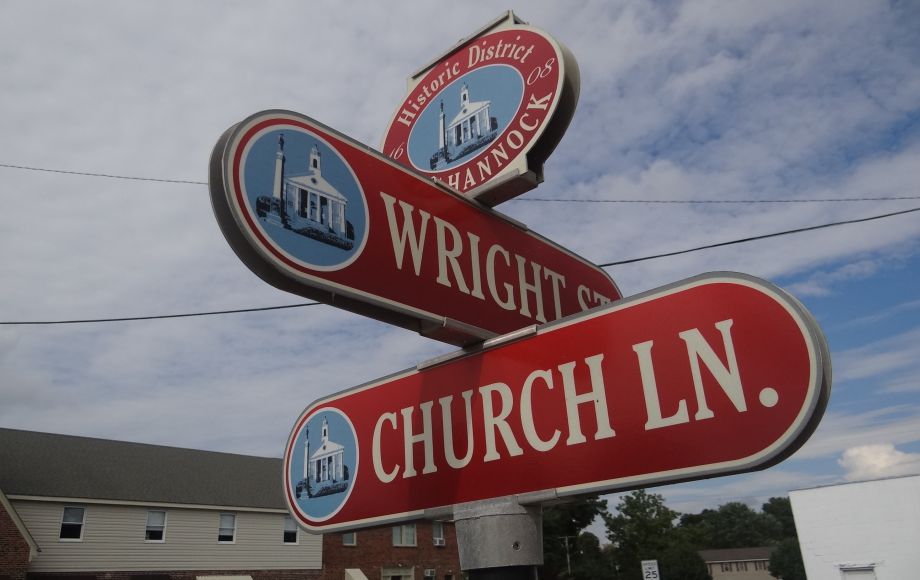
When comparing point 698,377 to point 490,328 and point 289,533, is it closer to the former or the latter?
point 490,328

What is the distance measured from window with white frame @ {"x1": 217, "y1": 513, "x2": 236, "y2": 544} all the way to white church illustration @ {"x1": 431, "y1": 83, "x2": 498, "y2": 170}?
27.2 meters

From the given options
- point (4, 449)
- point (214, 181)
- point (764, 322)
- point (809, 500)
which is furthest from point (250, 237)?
point (809, 500)

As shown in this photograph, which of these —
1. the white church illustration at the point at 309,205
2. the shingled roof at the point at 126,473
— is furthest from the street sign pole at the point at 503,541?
the shingled roof at the point at 126,473

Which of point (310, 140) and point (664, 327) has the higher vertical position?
point (310, 140)

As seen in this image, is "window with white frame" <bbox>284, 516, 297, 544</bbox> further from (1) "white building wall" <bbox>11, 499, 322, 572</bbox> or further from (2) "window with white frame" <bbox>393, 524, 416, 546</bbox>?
(2) "window with white frame" <bbox>393, 524, 416, 546</bbox>

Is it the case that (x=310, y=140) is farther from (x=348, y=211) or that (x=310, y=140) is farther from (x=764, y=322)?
(x=764, y=322)

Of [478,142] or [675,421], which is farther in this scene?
[478,142]

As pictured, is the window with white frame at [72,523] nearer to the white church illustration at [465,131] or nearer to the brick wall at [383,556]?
the brick wall at [383,556]

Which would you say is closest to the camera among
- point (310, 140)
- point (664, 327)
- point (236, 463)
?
point (664, 327)

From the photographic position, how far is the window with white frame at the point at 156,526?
25.4 meters

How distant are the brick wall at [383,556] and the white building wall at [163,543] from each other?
0.74 metres

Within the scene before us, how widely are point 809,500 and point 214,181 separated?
3114 centimetres

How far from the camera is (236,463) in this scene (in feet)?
102

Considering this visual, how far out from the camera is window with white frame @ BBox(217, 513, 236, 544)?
89.0 feet
